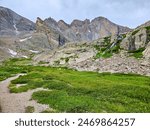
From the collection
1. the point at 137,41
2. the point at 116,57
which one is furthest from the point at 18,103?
the point at 137,41

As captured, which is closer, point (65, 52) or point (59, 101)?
point (59, 101)

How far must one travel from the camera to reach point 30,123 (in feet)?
76.5

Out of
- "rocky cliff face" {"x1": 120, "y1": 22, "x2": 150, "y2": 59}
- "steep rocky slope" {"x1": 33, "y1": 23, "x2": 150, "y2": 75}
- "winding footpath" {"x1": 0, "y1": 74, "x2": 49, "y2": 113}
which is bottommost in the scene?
"winding footpath" {"x1": 0, "y1": 74, "x2": 49, "y2": 113}

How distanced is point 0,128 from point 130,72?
57941mm

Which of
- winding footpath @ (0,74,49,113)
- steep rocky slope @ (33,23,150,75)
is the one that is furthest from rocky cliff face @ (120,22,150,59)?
winding footpath @ (0,74,49,113)

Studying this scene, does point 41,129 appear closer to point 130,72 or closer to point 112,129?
point 112,129

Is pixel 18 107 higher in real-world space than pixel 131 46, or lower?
lower

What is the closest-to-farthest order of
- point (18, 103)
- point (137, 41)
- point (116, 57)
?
point (18, 103) → point (116, 57) → point (137, 41)

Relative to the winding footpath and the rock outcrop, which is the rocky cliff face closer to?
the rock outcrop

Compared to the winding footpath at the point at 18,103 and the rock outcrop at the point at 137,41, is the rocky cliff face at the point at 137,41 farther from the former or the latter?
the winding footpath at the point at 18,103

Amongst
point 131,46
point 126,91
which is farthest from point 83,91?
point 131,46

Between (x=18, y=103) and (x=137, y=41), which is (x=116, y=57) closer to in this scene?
(x=137, y=41)

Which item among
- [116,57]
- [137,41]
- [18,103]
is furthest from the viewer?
[137,41]

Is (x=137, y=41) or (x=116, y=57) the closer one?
(x=116, y=57)
